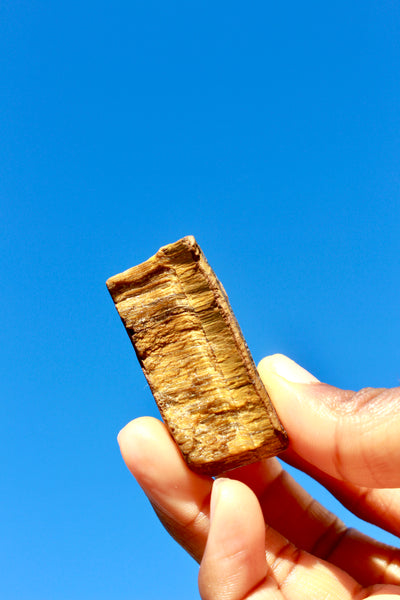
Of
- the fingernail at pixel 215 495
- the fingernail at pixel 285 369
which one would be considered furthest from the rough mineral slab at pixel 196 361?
the fingernail at pixel 285 369

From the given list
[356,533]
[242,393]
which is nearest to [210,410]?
[242,393]

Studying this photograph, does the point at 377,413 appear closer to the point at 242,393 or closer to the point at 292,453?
the point at 242,393

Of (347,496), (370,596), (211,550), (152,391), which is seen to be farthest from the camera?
(347,496)

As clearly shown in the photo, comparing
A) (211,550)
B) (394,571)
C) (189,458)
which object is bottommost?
(394,571)

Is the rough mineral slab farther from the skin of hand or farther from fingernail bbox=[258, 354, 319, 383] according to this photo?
fingernail bbox=[258, 354, 319, 383]

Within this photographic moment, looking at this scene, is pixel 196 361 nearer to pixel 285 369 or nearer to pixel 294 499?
pixel 285 369

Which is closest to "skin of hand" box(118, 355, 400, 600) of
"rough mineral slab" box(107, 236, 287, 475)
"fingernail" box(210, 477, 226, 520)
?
"fingernail" box(210, 477, 226, 520)
